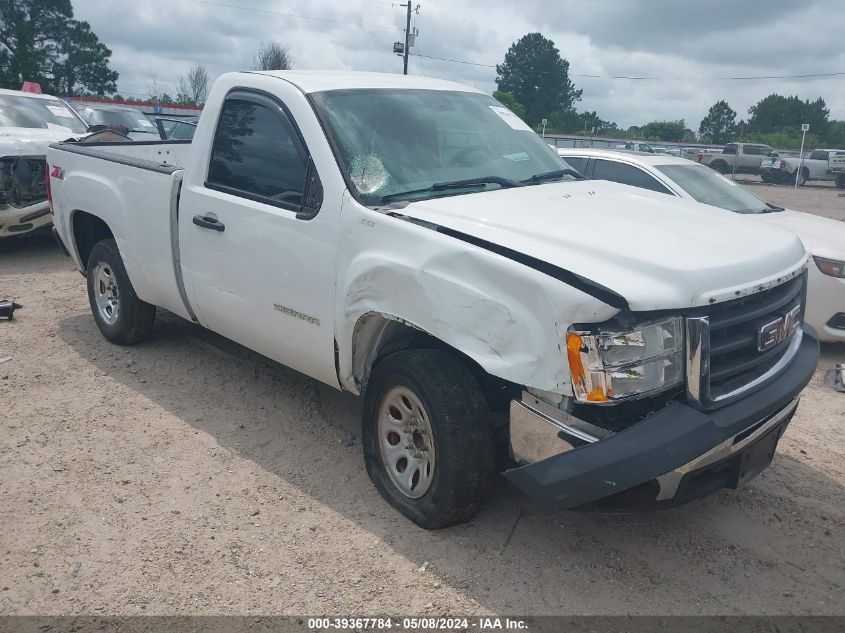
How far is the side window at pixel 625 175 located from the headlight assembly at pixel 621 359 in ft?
14.8

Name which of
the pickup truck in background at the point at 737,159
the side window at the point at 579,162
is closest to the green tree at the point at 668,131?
the pickup truck in background at the point at 737,159

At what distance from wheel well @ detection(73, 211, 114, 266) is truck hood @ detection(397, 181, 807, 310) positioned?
11.4 ft

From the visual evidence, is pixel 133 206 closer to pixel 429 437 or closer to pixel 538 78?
pixel 429 437

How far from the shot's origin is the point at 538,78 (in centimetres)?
8794

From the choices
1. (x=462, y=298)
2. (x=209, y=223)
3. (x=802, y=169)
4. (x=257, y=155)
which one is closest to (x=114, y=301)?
(x=209, y=223)

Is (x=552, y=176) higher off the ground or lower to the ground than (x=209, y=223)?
higher

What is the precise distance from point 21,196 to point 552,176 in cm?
665

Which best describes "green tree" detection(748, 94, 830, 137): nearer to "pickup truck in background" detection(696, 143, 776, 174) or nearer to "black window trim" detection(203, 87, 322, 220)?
"pickup truck in background" detection(696, 143, 776, 174)

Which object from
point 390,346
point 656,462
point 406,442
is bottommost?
point 406,442

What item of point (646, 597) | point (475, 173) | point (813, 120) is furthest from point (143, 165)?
point (813, 120)

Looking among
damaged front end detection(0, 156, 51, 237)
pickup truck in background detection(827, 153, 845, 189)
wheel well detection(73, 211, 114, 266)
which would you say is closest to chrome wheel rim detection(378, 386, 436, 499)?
wheel well detection(73, 211, 114, 266)

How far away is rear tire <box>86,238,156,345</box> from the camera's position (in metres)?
5.37

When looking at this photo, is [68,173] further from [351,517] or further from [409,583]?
[409,583]

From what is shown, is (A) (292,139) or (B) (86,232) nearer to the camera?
(A) (292,139)
